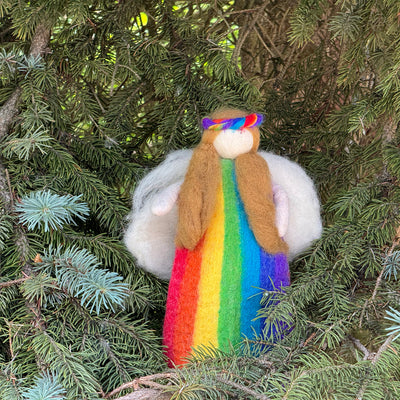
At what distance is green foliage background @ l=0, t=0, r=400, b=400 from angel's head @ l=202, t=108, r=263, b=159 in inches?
2.2

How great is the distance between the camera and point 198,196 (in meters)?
0.76

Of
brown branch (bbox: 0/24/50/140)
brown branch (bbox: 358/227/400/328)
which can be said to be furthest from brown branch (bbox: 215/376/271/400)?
brown branch (bbox: 0/24/50/140)

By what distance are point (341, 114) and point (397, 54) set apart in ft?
0.60

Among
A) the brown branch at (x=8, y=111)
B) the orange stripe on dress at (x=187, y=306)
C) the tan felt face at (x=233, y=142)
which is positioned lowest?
the orange stripe on dress at (x=187, y=306)

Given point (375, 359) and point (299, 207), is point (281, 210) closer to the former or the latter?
point (299, 207)

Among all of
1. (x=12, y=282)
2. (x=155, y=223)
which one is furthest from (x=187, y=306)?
(x=12, y=282)

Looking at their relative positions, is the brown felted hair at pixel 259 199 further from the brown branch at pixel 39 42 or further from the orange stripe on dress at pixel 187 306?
the brown branch at pixel 39 42

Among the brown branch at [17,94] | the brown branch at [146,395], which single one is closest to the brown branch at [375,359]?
the brown branch at [146,395]

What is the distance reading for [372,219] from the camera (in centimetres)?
69

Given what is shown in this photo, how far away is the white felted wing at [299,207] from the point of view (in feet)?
2.59

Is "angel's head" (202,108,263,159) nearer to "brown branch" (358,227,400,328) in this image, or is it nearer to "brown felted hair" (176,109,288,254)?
"brown felted hair" (176,109,288,254)

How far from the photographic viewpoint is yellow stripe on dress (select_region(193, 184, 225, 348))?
0.74m

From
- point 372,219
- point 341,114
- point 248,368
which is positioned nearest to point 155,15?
point 341,114

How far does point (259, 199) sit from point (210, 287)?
13cm
